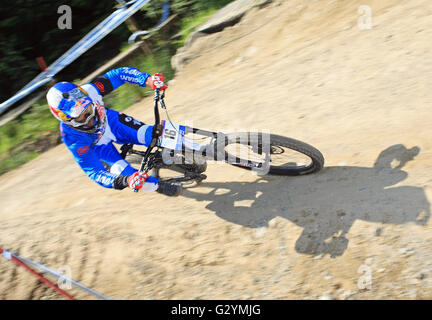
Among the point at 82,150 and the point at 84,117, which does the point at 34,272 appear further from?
the point at 84,117

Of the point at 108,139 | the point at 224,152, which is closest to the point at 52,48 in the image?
the point at 108,139

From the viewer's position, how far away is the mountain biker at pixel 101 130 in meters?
4.43

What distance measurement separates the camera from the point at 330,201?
489 cm

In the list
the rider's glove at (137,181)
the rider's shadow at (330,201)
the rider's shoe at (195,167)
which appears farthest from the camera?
the rider's shoe at (195,167)

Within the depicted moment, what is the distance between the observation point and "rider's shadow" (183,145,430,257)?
4.52 m

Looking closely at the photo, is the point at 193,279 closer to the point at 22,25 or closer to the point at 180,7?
the point at 180,7

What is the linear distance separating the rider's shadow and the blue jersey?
135 centimetres

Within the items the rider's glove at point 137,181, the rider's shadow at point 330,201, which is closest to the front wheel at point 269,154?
the rider's shadow at point 330,201

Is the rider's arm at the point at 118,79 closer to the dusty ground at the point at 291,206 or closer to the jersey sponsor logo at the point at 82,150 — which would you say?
the jersey sponsor logo at the point at 82,150

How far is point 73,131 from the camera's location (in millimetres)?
4719

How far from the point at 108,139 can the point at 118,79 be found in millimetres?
855

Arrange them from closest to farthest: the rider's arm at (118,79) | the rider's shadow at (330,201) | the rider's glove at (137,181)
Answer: the rider's glove at (137,181), the rider's shadow at (330,201), the rider's arm at (118,79)

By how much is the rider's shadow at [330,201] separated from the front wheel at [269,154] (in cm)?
19

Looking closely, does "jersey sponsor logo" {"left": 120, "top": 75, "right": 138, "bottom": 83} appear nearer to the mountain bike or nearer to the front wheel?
the mountain bike
